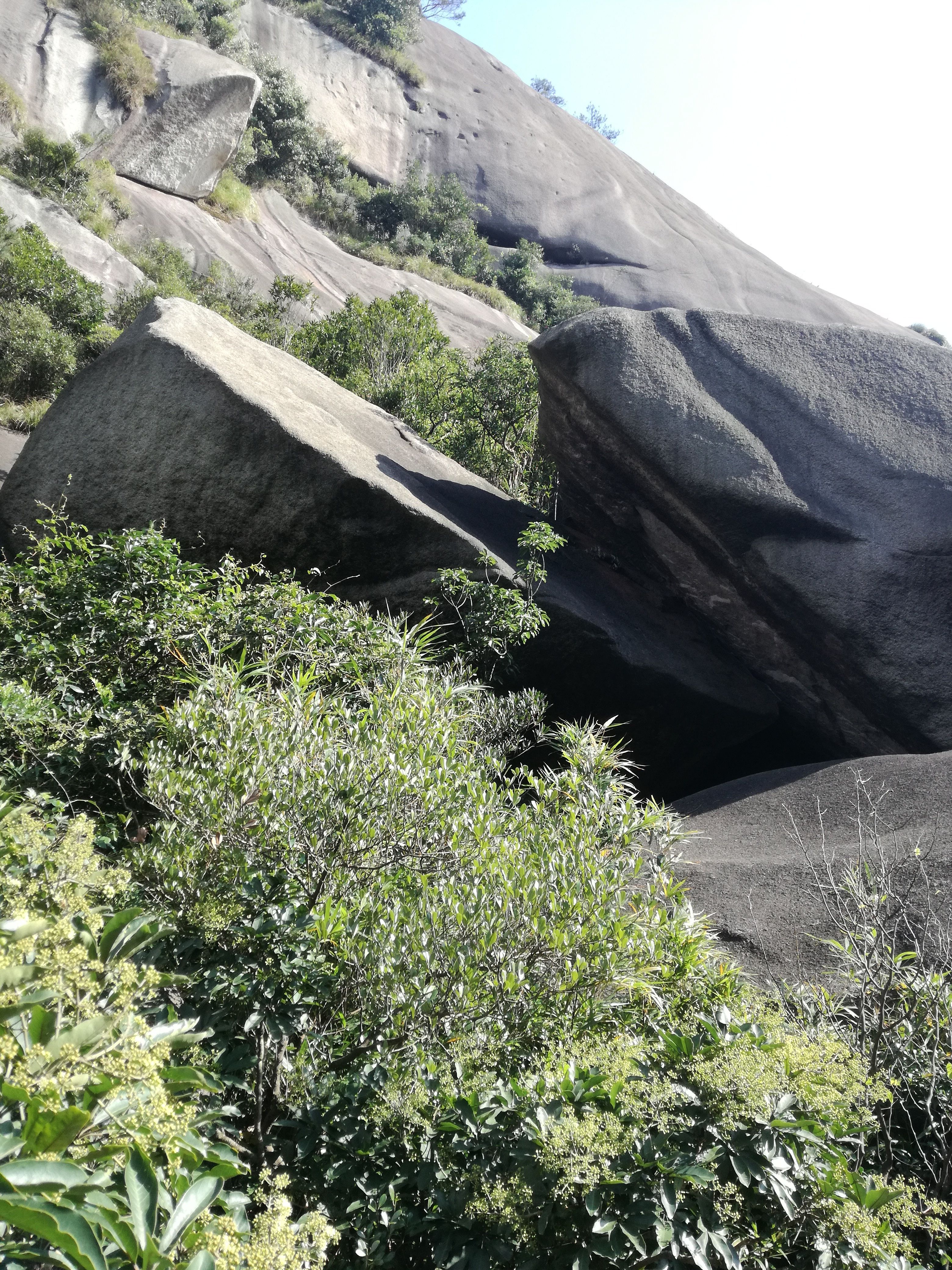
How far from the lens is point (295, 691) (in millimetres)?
3916

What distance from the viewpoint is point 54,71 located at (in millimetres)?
20141

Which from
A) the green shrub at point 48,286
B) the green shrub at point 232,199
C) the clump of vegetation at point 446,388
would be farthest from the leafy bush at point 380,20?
the green shrub at point 48,286

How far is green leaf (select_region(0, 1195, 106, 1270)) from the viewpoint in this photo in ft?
3.95

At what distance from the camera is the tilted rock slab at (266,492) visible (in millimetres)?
6957

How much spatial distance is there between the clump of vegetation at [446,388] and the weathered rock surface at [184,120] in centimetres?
1059

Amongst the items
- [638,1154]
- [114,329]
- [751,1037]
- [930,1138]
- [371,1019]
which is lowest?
[114,329]

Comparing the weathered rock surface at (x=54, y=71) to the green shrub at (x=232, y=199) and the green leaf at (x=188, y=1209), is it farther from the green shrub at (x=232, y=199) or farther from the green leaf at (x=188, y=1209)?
the green leaf at (x=188, y=1209)

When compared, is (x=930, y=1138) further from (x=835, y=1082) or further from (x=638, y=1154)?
(x=638, y=1154)

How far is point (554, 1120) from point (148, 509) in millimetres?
6111

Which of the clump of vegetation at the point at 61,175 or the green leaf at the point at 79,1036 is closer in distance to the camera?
the green leaf at the point at 79,1036

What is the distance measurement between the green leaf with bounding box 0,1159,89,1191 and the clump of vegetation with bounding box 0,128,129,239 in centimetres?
2070

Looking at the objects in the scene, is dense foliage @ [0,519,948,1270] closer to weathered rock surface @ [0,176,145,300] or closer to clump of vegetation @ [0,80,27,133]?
weathered rock surface @ [0,176,145,300]

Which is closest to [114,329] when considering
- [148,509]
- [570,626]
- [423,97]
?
[148,509]

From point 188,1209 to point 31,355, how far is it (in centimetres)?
1385
